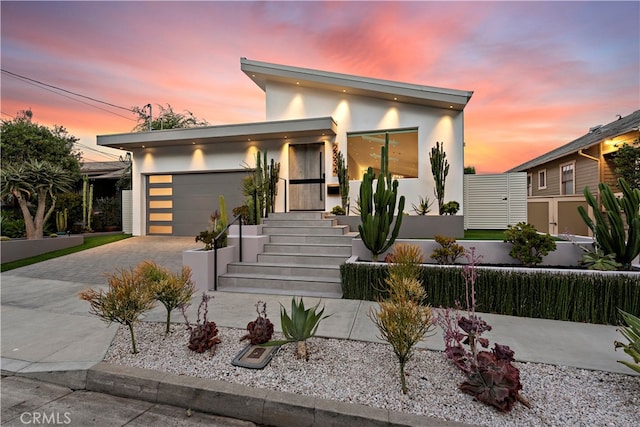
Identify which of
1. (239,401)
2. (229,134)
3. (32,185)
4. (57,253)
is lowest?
(239,401)

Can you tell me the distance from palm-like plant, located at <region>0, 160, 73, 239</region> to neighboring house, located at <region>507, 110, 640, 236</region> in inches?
745

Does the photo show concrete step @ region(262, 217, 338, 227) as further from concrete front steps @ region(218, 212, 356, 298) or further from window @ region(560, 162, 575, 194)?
window @ region(560, 162, 575, 194)

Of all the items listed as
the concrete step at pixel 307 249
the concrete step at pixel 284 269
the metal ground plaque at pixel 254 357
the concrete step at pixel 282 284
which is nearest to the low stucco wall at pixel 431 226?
the concrete step at pixel 307 249

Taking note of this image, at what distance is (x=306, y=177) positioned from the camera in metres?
10.6

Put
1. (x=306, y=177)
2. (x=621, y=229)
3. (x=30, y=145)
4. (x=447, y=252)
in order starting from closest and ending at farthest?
1. (x=621, y=229)
2. (x=447, y=252)
3. (x=306, y=177)
4. (x=30, y=145)

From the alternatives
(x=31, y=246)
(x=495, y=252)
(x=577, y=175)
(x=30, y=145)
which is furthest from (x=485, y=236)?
(x=30, y=145)

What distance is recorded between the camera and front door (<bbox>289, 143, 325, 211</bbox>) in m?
10.5

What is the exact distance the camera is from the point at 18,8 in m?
8.56

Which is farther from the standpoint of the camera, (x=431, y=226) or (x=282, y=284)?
(x=431, y=226)

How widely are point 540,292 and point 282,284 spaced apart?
4.24 m

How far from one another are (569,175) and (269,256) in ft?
50.7

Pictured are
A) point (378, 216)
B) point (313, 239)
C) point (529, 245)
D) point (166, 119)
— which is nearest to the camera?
point (529, 245)

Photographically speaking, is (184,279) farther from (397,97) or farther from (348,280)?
(397,97)

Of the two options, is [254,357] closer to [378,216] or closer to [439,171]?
[378,216]
